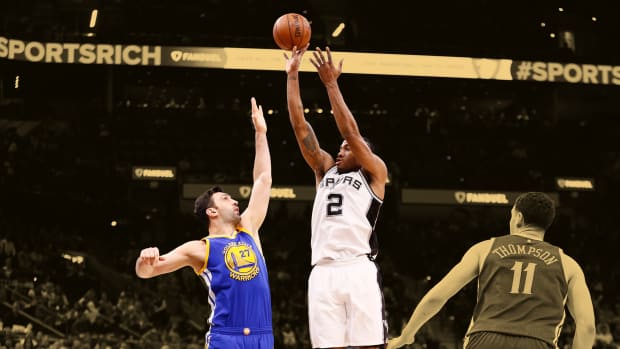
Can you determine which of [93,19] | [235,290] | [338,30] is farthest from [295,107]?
[93,19]

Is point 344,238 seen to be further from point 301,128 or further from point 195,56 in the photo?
point 195,56

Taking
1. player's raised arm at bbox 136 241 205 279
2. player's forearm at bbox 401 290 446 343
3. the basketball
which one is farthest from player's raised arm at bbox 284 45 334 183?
player's forearm at bbox 401 290 446 343

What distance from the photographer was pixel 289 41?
701 cm

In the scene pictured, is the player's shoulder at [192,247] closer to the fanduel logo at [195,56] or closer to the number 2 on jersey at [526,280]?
the number 2 on jersey at [526,280]

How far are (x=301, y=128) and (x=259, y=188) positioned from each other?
533 mm

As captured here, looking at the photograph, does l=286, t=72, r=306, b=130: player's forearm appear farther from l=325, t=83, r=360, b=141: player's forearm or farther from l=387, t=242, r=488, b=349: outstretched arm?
l=387, t=242, r=488, b=349: outstretched arm

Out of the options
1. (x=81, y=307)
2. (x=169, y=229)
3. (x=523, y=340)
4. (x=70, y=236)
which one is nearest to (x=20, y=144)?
(x=70, y=236)

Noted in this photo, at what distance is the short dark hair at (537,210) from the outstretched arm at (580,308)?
0.21 m

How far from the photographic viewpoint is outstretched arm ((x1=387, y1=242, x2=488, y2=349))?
170 inches

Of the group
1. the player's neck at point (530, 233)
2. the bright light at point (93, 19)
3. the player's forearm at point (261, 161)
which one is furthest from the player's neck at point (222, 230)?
the bright light at point (93, 19)

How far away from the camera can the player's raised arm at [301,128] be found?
6.43 meters

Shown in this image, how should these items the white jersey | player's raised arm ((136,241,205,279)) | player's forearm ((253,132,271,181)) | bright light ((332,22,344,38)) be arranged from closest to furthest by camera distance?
player's raised arm ((136,241,205,279)) < the white jersey < player's forearm ((253,132,271,181)) < bright light ((332,22,344,38))

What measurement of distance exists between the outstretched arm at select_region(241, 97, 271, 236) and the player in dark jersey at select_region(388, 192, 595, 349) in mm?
2069

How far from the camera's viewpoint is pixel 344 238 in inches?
241
